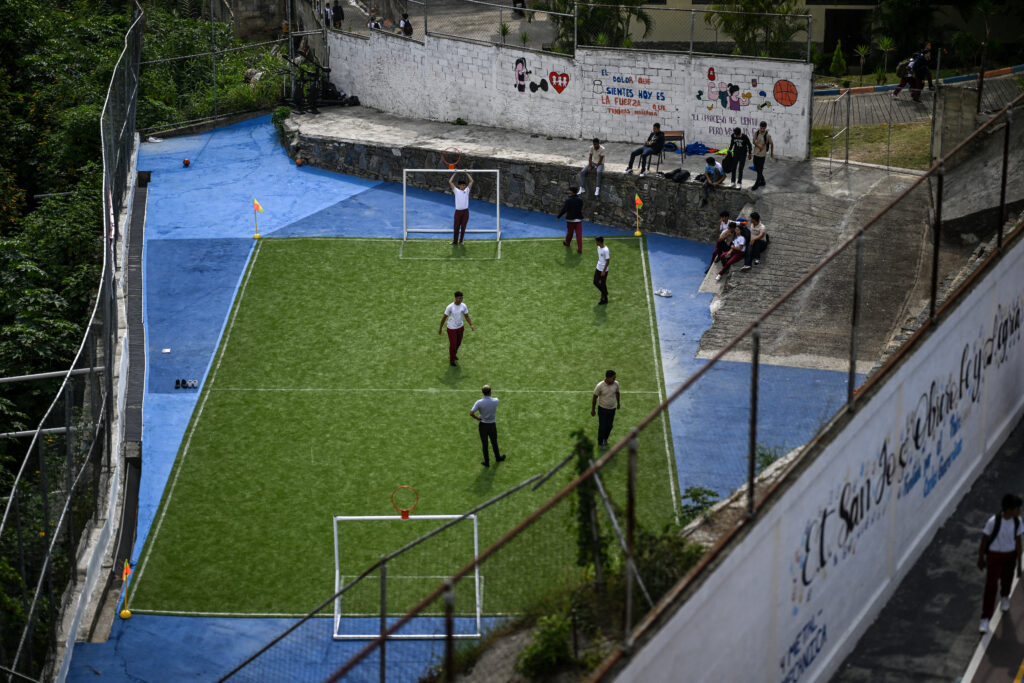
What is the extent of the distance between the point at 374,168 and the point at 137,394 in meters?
12.9

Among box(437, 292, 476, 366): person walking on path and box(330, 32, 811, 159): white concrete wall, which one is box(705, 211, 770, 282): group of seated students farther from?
box(437, 292, 476, 366): person walking on path

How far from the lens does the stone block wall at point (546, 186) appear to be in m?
28.9

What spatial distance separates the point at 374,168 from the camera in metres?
33.6

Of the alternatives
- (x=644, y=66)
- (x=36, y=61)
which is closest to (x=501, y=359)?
(x=644, y=66)

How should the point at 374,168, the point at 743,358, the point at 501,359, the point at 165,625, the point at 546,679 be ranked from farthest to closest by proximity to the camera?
the point at 374,168 < the point at 501,359 < the point at 165,625 < the point at 743,358 < the point at 546,679

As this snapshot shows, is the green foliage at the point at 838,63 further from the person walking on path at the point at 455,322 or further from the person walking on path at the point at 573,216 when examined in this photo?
the person walking on path at the point at 455,322

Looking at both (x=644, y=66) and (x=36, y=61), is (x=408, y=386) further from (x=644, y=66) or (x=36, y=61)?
(x=36, y=61)

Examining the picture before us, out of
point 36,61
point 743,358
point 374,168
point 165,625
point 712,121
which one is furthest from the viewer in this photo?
point 36,61

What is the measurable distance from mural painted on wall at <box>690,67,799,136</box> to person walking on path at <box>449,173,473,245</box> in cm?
626

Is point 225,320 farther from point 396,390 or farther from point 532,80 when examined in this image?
point 532,80

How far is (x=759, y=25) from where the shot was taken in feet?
107

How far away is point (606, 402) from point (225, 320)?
924 cm

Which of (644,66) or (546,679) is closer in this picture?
(546,679)

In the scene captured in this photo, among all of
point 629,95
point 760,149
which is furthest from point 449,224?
point 760,149
